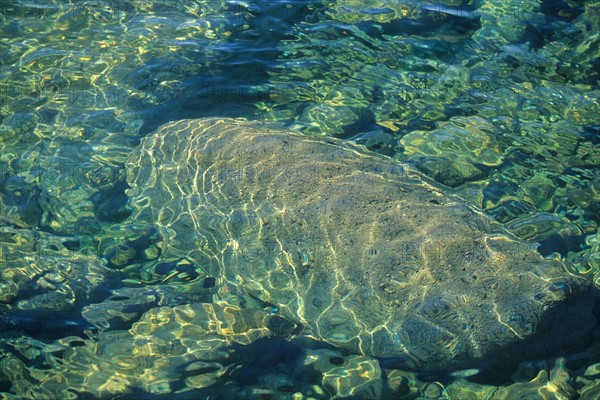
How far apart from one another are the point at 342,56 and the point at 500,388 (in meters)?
5.10

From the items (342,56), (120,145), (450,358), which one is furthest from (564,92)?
(120,145)

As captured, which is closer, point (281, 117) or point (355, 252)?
point (355, 252)

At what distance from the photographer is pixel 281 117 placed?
23.3ft

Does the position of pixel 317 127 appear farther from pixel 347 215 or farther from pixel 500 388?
pixel 500 388

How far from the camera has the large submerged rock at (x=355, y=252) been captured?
14.5 ft

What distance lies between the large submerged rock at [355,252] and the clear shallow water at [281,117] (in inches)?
9.5

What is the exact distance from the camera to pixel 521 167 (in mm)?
6406

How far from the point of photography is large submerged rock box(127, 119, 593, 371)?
4.41m

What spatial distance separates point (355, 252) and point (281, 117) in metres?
2.79

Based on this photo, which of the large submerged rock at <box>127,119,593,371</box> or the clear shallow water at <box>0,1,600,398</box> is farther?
the clear shallow water at <box>0,1,600,398</box>

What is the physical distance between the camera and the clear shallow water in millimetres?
4555

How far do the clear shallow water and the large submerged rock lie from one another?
241 millimetres

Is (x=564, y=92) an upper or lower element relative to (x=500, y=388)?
upper

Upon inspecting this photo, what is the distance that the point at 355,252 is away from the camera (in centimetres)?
479
